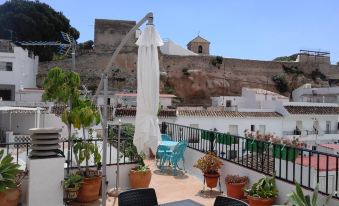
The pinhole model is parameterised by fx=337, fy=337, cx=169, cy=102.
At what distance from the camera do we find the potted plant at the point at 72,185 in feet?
18.4

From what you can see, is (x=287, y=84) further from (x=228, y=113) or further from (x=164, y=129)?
(x=164, y=129)

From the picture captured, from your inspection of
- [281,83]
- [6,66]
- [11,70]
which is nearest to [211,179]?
[11,70]

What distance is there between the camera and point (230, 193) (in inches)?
242

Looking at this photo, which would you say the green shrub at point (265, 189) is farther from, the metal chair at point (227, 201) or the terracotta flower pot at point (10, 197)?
the terracotta flower pot at point (10, 197)

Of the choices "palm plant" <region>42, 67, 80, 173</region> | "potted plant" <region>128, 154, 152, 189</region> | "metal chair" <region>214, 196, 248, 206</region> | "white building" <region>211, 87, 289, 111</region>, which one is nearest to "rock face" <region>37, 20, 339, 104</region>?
"white building" <region>211, 87, 289, 111</region>

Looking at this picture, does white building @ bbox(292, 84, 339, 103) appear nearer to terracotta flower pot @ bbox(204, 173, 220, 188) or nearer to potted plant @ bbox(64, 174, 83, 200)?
terracotta flower pot @ bbox(204, 173, 220, 188)

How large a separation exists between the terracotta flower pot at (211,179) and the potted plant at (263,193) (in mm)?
1013

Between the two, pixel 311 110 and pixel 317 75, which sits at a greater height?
pixel 317 75

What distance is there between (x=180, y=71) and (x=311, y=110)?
15.9 m

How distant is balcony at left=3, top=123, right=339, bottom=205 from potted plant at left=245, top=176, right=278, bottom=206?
13 centimetres

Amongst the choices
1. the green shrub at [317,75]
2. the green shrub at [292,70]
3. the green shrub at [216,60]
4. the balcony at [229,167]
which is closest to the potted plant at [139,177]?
the balcony at [229,167]

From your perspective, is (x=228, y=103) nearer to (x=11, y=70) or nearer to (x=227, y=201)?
(x=11, y=70)

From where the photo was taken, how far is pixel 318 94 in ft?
125

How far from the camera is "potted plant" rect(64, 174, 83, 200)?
5.61 m
